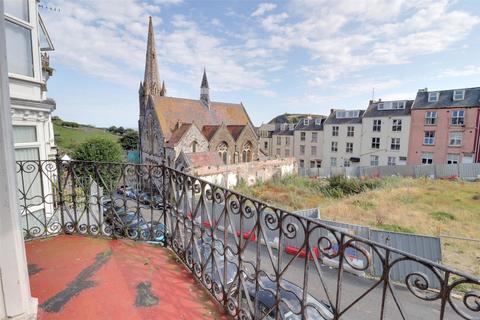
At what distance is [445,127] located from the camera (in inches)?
967

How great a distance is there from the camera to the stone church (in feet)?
80.0

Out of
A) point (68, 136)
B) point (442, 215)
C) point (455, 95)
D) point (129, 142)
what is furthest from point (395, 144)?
point (129, 142)

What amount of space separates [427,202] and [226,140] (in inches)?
720

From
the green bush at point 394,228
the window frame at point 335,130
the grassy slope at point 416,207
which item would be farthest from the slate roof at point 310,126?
the green bush at point 394,228

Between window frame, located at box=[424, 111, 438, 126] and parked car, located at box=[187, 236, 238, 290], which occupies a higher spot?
window frame, located at box=[424, 111, 438, 126]

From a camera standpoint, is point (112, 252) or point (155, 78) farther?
point (155, 78)

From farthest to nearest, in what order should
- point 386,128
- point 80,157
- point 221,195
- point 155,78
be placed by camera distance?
point 155,78, point 386,128, point 80,157, point 221,195

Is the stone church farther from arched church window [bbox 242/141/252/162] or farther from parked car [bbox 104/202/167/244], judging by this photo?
parked car [bbox 104/202/167/244]

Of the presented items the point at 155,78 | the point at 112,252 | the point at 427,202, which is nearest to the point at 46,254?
the point at 112,252

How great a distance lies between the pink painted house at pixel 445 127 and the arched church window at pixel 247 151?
1683cm

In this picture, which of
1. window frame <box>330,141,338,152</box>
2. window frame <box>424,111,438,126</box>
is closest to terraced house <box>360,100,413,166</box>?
window frame <box>424,111,438,126</box>

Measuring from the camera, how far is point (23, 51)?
4688 millimetres

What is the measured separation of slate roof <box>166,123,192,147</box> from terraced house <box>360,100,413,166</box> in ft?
64.8

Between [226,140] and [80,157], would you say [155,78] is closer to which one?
[226,140]
